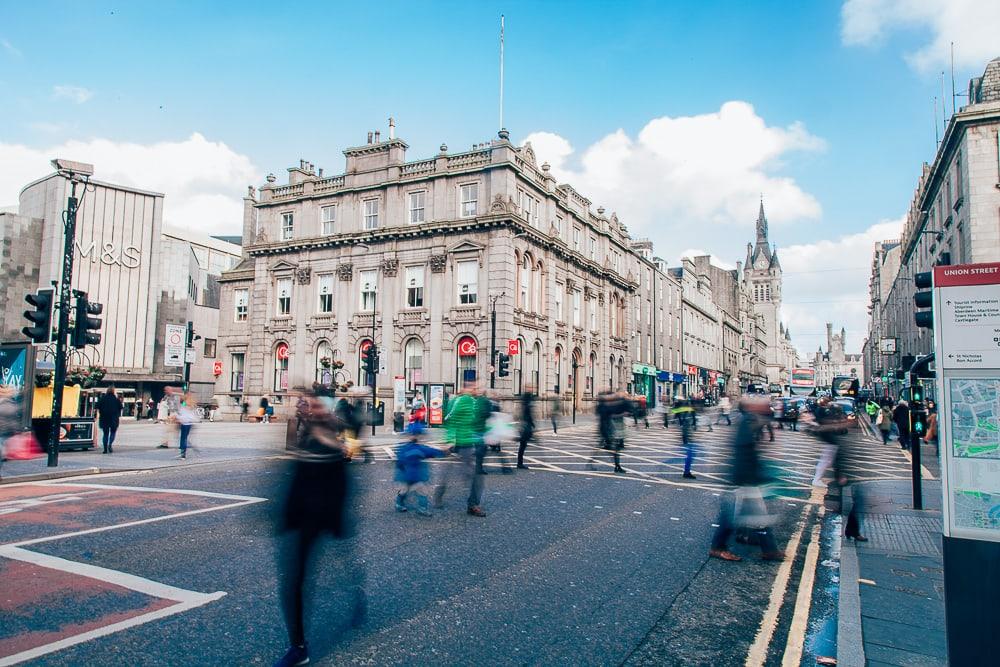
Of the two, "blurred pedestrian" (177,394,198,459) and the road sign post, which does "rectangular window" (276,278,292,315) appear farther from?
the road sign post

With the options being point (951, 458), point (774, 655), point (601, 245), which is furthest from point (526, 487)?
point (601, 245)

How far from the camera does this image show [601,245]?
1876 inches

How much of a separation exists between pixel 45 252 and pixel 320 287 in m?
29.4

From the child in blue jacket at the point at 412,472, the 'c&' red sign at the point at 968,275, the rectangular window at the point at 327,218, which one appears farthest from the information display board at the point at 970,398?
the rectangular window at the point at 327,218

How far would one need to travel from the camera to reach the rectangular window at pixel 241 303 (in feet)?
148

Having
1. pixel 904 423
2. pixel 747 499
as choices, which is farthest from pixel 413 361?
pixel 747 499

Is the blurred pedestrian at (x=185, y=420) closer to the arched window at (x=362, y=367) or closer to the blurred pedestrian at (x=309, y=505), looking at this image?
the blurred pedestrian at (x=309, y=505)

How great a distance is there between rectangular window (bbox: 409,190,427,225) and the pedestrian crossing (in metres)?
17.3

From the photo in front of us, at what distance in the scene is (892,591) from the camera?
578cm

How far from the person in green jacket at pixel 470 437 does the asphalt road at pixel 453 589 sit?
0.37m

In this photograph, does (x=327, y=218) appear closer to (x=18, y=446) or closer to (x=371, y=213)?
(x=371, y=213)

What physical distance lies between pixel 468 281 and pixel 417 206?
19.2ft

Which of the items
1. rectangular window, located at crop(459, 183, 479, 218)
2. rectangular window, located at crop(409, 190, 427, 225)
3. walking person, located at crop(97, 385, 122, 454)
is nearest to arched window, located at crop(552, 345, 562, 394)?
rectangular window, located at crop(459, 183, 479, 218)

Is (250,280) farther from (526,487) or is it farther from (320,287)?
(526,487)
